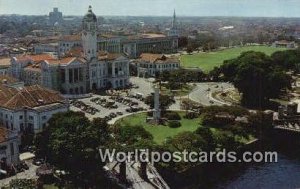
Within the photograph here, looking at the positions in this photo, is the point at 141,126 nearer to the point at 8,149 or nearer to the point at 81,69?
the point at 8,149

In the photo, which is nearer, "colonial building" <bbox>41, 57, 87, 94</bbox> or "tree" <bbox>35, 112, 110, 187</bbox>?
"tree" <bbox>35, 112, 110, 187</bbox>

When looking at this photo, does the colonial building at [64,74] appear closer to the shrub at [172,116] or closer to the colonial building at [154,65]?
the shrub at [172,116]

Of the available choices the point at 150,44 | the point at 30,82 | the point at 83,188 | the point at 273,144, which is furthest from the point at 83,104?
the point at 150,44

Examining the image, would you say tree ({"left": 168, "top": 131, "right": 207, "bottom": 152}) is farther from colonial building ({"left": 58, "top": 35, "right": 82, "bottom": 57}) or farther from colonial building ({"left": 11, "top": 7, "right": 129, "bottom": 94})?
colonial building ({"left": 58, "top": 35, "right": 82, "bottom": 57})

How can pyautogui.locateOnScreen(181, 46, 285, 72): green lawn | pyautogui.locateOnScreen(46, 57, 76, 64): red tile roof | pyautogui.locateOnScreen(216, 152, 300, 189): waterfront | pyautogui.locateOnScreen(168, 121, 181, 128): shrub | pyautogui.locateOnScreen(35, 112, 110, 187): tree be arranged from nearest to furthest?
pyautogui.locateOnScreen(35, 112, 110, 187): tree → pyautogui.locateOnScreen(216, 152, 300, 189): waterfront → pyautogui.locateOnScreen(168, 121, 181, 128): shrub → pyautogui.locateOnScreen(46, 57, 76, 64): red tile roof → pyautogui.locateOnScreen(181, 46, 285, 72): green lawn

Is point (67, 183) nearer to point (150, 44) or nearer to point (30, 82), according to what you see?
point (30, 82)

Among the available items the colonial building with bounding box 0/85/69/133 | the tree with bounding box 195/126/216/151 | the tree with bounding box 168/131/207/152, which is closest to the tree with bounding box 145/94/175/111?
the colonial building with bounding box 0/85/69/133
